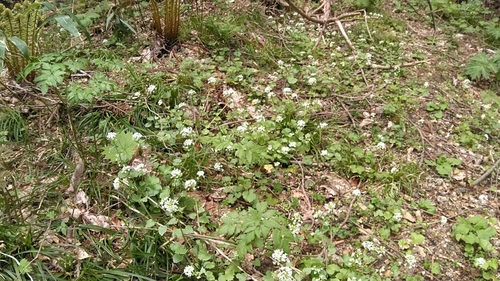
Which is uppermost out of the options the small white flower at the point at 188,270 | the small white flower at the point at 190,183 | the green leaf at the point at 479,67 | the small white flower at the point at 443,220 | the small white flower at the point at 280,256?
the green leaf at the point at 479,67

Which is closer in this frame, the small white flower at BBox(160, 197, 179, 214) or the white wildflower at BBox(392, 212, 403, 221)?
the small white flower at BBox(160, 197, 179, 214)

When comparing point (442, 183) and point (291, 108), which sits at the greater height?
point (291, 108)

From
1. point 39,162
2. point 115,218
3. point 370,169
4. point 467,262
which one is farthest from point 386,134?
point 39,162

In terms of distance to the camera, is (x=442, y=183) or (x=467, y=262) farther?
(x=442, y=183)

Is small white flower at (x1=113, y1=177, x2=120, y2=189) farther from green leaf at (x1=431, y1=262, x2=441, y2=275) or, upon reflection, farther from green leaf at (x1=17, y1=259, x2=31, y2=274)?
green leaf at (x1=431, y1=262, x2=441, y2=275)

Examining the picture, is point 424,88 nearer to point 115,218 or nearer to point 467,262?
point 467,262

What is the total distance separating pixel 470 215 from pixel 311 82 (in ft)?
5.27

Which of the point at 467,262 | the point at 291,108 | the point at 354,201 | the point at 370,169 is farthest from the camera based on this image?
the point at 291,108

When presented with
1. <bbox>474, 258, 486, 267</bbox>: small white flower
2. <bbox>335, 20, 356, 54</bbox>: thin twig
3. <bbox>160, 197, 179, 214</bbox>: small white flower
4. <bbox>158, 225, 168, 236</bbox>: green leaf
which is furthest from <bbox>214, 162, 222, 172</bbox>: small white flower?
<bbox>335, 20, 356, 54</bbox>: thin twig

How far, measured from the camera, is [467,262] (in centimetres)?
257

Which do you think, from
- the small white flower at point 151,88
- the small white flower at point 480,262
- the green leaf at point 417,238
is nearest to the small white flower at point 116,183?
the small white flower at point 151,88

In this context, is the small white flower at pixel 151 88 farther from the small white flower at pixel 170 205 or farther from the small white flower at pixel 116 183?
the small white flower at pixel 170 205

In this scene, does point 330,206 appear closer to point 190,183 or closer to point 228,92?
point 190,183

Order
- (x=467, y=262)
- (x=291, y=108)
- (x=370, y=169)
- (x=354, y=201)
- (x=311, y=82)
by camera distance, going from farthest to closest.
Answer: (x=311, y=82) < (x=291, y=108) < (x=370, y=169) < (x=354, y=201) < (x=467, y=262)
